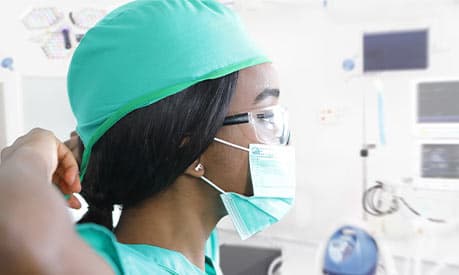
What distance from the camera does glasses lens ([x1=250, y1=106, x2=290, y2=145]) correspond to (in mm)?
875

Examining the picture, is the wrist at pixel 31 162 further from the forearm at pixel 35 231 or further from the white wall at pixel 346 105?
the white wall at pixel 346 105

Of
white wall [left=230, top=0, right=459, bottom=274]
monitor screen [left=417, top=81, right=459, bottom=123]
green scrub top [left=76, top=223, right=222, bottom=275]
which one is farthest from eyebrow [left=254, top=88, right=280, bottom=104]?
white wall [left=230, top=0, right=459, bottom=274]

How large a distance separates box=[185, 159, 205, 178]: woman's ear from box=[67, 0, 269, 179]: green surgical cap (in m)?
0.13

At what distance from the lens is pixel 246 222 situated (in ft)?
2.99

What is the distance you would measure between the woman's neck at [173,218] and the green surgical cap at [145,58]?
0.15 m

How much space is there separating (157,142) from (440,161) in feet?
6.34

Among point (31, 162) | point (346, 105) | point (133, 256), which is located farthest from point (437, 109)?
point (31, 162)

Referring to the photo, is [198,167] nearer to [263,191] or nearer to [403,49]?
[263,191]

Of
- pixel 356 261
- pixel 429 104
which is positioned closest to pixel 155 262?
pixel 356 261

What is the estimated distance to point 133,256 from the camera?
29.0 inches

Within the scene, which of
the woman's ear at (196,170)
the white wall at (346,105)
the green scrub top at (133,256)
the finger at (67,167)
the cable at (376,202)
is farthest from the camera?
the cable at (376,202)

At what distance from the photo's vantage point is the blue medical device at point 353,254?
2.37m

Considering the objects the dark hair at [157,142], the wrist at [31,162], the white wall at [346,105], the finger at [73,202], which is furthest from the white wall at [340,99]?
the wrist at [31,162]

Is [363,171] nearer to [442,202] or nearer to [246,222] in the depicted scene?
[442,202]
